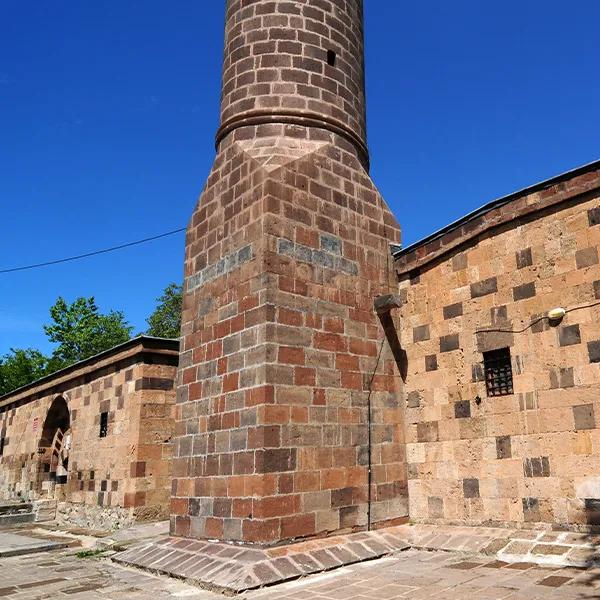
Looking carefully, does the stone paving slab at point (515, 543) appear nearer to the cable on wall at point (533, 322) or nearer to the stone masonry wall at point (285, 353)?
the stone masonry wall at point (285, 353)

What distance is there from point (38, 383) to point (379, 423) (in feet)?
38.7

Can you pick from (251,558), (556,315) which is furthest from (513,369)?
(251,558)

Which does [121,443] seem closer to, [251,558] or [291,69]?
[251,558]

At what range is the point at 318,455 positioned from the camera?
7172 mm

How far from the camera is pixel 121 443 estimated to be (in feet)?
36.0

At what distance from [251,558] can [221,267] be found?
3820 mm

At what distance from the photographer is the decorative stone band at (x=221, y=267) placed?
777 cm

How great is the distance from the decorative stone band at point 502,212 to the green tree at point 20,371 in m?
28.8

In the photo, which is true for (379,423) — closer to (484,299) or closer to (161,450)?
(484,299)

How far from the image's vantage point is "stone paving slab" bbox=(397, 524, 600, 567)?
5.84 m

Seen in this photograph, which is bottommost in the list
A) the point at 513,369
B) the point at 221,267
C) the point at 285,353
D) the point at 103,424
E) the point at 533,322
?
the point at 103,424

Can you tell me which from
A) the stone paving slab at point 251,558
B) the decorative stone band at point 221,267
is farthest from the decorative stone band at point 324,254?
the stone paving slab at point 251,558

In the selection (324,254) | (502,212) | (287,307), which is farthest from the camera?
(324,254)

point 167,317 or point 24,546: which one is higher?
point 167,317
